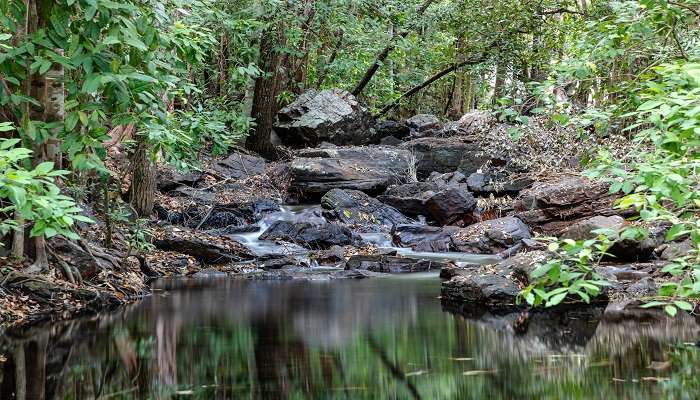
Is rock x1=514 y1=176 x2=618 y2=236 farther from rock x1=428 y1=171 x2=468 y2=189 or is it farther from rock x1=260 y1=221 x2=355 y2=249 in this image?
rock x1=428 y1=171 x2=468 y2=189

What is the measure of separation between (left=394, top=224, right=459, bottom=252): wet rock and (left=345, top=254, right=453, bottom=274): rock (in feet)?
7.10

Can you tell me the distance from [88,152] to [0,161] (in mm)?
2685

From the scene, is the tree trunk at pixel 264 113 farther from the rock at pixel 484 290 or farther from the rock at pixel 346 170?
the rock at pixel 484 290

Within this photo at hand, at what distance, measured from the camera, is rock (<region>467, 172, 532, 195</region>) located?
56.9ft

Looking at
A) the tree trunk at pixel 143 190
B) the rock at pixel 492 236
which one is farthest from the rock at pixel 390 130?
the tree trunk at pixel 143 190

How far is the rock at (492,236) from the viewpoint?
13875 mm

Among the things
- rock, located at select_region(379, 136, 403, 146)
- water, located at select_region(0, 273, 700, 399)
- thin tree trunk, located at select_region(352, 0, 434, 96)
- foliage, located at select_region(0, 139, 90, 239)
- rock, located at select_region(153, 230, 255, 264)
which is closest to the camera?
foliage, located at select_region(0, 139, 90, 239)

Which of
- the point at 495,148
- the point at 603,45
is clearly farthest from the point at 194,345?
the point at 495,148

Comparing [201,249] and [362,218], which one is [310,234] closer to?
[362,218]

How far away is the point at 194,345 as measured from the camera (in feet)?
21.3

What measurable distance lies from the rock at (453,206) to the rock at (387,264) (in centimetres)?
373

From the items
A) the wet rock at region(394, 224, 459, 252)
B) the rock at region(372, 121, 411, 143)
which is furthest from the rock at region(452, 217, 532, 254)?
the rock at region(372, 121, 411, 143)

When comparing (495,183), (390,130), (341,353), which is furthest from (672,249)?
(390,130)

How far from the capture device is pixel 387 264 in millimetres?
12203
